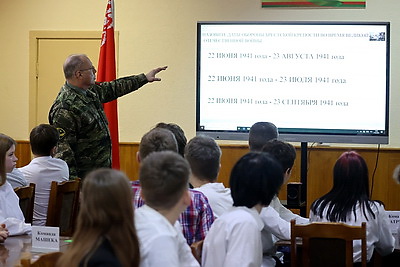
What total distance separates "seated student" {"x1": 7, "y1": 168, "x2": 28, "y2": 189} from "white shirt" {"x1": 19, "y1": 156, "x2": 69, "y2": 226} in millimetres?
314

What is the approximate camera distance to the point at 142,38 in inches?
299

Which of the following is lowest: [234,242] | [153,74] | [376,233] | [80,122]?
[376,233]

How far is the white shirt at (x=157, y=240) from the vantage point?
2.16 metres

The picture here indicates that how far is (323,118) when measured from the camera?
6.11m

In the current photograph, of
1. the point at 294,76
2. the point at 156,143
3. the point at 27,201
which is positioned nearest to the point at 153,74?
A: the point at 294,76

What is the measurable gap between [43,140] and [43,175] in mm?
231

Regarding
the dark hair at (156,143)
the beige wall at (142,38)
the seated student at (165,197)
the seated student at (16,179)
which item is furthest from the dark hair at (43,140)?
the beige wall at (142,38)

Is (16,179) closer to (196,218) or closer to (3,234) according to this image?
(3,234)

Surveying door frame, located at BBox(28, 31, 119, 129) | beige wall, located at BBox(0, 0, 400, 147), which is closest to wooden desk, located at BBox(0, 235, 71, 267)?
beige wall, located at BBox(0, 0, 400, 147)

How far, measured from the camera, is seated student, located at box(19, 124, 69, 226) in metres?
4.55

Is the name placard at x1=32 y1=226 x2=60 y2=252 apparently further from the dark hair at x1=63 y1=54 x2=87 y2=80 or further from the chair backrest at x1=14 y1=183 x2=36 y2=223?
the dark hair at x1=63 y1=54 x2=87 y2=80

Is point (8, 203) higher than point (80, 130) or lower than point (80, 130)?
lower

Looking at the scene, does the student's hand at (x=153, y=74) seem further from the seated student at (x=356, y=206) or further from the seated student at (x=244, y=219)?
the seated student at (x=244, y=219)

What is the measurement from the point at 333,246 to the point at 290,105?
9.78 ft
